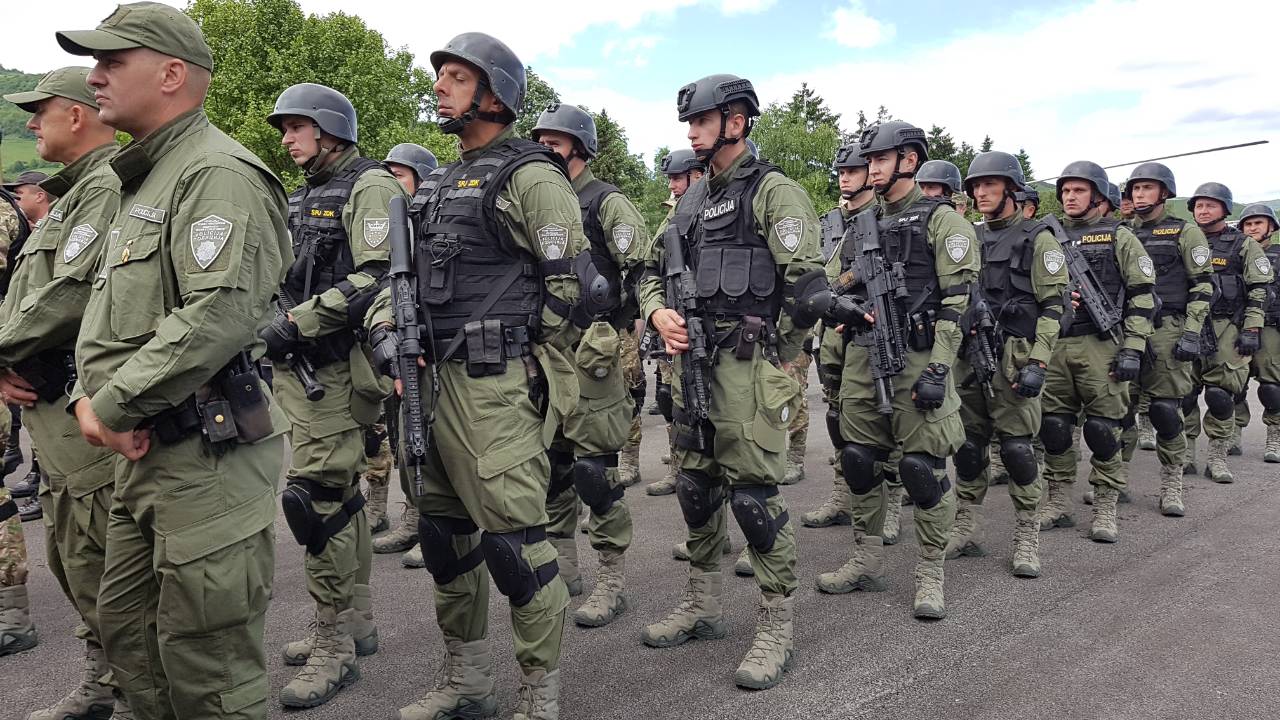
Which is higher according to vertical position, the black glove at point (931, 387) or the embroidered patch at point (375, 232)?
the embroidered patch at point (375, 232)

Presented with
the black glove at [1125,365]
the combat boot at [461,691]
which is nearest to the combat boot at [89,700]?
the combat boot at [461,691]

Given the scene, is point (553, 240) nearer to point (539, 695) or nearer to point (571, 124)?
point (539, 695)

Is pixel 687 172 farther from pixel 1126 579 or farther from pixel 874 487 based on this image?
pixel 1126 579

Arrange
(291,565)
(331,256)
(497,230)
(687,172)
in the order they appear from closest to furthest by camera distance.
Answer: (497,230), (331,256), (291,565), (687,172)

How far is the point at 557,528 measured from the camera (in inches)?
198

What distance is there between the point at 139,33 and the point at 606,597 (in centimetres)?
341

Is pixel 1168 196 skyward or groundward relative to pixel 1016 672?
skyward

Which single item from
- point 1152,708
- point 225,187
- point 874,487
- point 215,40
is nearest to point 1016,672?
point 1152,708

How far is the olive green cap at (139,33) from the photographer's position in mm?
2357

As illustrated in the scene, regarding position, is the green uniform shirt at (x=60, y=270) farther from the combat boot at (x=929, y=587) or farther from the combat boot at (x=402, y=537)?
Result: the combat boot at (x=929, y=587)

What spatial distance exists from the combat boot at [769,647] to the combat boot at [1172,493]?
4273 mm

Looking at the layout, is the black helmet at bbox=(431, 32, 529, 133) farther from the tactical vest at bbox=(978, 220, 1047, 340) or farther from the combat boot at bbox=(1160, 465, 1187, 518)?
the combat boot at bbox=(1160, 465, 1187, 518)

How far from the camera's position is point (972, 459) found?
223 inches

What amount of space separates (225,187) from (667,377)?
257cm
